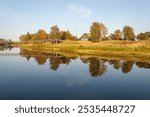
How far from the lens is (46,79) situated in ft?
98.4

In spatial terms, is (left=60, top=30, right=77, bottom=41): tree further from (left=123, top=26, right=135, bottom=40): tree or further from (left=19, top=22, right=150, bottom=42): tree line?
(left=123, top=26, right=135, bottom=40): tree

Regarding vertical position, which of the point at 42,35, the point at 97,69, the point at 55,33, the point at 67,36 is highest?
the point at 55,33

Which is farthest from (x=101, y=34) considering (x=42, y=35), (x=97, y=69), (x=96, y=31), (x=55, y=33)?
(x=97, y=69)

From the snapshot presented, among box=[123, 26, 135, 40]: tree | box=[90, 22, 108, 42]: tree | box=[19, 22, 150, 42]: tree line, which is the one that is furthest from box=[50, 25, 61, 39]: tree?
box=[123, 26, 135, 40]: tree

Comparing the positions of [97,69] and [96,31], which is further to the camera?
[96,31]

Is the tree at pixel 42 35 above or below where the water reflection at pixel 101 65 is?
above

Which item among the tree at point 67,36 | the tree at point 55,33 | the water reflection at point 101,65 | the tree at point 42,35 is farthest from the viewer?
the tree at point 42,35

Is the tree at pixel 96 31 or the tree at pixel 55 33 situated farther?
the tree at pixel 55 33

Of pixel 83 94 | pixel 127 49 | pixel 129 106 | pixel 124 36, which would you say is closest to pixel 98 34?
pixel 124 36

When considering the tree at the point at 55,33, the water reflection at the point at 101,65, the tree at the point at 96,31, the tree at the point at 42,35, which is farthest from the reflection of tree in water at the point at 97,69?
the tree at the point at 42,35

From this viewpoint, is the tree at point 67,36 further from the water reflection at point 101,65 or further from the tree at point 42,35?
the water reflection at point 101,65

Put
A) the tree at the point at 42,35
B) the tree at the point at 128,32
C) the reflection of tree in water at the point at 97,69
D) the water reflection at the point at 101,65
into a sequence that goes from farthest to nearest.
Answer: the tree at the point at 42,35
the tree at the point at 128,32
the water reflection at the point at 101,65
the reflection of tree in water at the point at 97,69

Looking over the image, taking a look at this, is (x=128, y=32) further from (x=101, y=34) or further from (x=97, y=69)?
(x=97, y=69)

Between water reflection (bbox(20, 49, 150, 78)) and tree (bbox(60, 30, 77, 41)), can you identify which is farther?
tree (bbox(60, 30, 77, 41))
